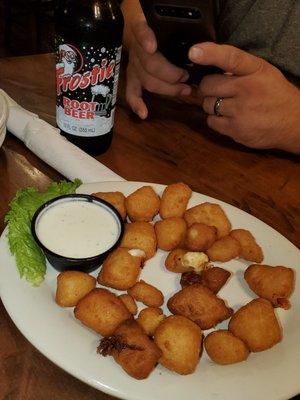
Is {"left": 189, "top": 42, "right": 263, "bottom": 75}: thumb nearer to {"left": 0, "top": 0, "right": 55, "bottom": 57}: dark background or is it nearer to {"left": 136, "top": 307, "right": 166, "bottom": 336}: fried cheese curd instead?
{"left": 136, "top": 307, "right": 166, "bottom": 336}: fried cheese curd

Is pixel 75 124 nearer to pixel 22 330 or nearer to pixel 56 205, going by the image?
pixel 56 205

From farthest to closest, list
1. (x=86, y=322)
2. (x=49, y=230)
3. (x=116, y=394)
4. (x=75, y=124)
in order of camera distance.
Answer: (x=75, y=124) < (x=49, y=230) < (x=86, y=322) < (x=116, y=394)

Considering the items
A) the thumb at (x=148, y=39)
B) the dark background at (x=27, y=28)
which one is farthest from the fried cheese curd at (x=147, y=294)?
the dark background at (x=27, y=28)

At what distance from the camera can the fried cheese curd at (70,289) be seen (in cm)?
77

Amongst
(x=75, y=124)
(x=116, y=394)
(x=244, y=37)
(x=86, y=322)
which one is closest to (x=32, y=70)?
(x=75, y=124)

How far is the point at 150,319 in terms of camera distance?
30.1 inches

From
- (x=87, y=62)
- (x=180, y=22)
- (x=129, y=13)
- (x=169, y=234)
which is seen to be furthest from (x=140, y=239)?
(x=129, y=13)

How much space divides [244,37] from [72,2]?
0.74 m

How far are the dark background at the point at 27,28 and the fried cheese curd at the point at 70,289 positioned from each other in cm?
312

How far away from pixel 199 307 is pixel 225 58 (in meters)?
0.67

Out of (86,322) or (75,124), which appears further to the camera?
(75,124)

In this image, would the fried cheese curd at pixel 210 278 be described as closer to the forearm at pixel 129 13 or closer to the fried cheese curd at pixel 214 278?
the fried cheese curd at pixel 214 278

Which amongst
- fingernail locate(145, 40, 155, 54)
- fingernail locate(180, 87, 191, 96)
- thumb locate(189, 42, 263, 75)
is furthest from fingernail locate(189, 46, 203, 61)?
fingernail locate(180, 87, 191, 96)

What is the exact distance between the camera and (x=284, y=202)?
116 cm
